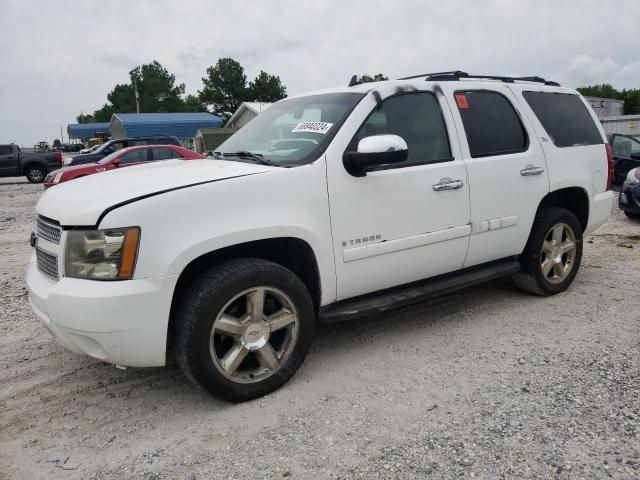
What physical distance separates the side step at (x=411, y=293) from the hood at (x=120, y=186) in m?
0.99

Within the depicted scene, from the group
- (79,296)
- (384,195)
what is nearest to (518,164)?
(384,195)

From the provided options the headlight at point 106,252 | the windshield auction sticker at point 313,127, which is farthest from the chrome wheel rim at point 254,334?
the windshield auction sticker at point 313,127

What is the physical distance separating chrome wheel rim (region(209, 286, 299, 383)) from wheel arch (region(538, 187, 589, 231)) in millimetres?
2760

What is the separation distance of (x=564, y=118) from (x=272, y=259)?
120 inches

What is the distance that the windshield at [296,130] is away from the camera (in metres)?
3.20

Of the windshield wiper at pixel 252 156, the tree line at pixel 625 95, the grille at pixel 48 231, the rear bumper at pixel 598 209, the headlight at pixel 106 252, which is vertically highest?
the tree line at pixel 625 95

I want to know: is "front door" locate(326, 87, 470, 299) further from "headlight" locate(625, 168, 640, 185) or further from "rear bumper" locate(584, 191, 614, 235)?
"headlight" locate(625, 168, 640, 185)

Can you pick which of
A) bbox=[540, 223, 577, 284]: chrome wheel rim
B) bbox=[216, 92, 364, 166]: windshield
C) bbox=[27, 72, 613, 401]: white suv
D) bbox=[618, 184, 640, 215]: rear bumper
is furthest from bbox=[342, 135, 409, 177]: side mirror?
bbox=[618, 184, 640, 215]: rear bumper

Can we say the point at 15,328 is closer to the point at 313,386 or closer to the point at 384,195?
the point at 313,386

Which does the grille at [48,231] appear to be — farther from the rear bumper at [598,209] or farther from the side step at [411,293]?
the rear bumper at [598,209]

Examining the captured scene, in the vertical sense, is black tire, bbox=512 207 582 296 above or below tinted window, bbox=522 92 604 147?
below

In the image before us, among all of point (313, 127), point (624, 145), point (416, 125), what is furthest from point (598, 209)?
point (624, 145)

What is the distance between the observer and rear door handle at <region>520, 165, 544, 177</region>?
404cm

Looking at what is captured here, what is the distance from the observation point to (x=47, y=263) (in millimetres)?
2852
